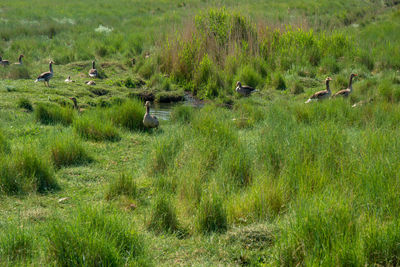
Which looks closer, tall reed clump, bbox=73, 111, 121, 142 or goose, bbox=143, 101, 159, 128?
tall reed clump, bbox=73, 111, 121, 142

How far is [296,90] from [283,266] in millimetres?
10423

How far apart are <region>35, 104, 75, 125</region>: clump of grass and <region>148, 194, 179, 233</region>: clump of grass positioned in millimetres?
5389

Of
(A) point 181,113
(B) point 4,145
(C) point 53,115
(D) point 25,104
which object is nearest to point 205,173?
(B) point 4,145

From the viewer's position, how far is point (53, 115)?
33.5ft

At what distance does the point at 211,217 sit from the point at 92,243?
1621mm

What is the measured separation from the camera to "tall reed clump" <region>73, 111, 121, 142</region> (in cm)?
924

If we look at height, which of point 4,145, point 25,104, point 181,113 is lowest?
point 181,113

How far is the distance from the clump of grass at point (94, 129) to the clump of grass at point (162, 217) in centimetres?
409

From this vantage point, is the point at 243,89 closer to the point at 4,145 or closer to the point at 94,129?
the point at 94,129

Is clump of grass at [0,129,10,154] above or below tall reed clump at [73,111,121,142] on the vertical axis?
above

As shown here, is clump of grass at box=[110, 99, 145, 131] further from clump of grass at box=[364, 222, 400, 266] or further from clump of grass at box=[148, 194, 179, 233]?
clump of grass at box=[364, 222, 400, 266]

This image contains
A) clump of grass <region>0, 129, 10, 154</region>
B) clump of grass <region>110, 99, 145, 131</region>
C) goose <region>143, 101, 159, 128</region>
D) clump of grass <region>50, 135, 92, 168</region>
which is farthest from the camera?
clump of grass <region>110, 99, 145, 131</region>

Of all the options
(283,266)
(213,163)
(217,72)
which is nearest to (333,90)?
(217,72)

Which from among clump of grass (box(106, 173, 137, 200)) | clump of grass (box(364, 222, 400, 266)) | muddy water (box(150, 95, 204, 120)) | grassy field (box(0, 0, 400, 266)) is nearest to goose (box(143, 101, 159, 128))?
grassy field (box(0, 0, 400, 266))
